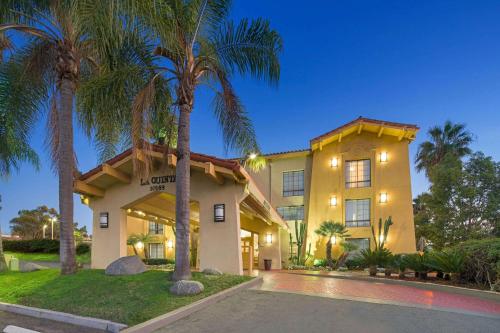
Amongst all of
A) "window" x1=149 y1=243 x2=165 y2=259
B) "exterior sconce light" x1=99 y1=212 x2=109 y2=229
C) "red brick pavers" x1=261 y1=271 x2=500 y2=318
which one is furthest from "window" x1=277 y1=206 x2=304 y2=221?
"exterior sconce light" x1=99 y1=212 x2=109 y2=229

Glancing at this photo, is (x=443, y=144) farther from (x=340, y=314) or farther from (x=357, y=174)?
(x=340, y=314)

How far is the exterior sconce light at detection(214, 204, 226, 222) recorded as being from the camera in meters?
11.9

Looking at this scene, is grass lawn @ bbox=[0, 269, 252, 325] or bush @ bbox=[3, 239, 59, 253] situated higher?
grass lawn @ bbox=[0, 269, 252, 325]

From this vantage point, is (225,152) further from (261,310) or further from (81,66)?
(81,66)

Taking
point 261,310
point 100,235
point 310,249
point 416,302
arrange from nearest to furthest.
Result: point 261,310 < point 416,302 < point 100,235 < point 310,249

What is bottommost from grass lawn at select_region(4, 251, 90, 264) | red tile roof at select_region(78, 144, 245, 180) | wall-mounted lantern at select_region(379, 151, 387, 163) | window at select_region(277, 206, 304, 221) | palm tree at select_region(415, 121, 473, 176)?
grass lawn at select_region(4, 251, 90, 264)

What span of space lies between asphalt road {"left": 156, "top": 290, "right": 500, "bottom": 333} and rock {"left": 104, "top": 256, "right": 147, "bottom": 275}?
3.51 meters

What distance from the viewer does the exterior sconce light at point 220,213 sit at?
467 inches

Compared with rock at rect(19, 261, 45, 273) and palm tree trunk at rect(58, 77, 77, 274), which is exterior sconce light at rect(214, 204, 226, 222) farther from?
rock at rect(19, 261, 45, 273)

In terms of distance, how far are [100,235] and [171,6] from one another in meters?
9.34

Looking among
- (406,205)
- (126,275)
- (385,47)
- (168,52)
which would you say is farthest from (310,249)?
(168,52)

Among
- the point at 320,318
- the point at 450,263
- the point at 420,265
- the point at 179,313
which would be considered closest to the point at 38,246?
the point at 179,313

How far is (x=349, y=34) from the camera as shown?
77.8 ft

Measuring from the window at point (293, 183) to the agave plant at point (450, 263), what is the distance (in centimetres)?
1324
